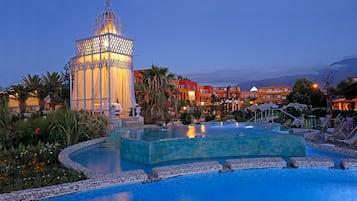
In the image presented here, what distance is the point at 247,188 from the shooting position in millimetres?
5332

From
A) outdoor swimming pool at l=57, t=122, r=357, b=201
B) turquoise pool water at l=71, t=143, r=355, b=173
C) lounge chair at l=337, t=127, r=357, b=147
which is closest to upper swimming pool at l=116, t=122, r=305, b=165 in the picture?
turquoise pool water at l=71, t=143, r=355, b=173

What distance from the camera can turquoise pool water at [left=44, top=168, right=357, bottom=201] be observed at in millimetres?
4793

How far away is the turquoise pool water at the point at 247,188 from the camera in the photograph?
15.7 feet

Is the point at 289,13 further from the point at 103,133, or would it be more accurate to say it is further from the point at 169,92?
the point at 103,133

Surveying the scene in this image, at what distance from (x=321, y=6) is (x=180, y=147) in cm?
1680

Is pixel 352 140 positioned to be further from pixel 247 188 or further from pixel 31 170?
pixel 31 170

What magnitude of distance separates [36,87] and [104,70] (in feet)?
21.9

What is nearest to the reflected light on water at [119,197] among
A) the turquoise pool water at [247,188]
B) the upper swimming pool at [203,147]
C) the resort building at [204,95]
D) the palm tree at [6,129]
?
the turquoise pool water at [247,188]

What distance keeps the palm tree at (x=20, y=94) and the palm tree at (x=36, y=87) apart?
29 cm

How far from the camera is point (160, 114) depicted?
17969 millimetres

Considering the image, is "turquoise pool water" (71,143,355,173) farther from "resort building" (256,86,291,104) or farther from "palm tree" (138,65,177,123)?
"resort building" (256,86,291,104)

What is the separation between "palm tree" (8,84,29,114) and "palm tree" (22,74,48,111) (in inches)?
11.4

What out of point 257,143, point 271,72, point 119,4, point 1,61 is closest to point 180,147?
point 257,143

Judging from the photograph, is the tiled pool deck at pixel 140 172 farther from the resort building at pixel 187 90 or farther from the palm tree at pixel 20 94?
the resort building at pixel 187 90
